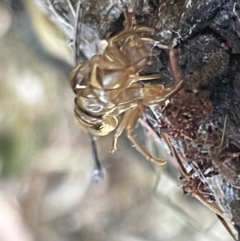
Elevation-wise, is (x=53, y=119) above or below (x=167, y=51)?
below

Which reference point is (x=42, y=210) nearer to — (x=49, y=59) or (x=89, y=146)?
(x=89, y=146)

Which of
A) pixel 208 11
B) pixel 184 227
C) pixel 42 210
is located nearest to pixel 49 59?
pixel 42 210

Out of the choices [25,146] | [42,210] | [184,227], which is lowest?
[184,227]

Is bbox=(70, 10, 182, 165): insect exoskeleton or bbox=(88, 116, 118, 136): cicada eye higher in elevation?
bbox=(70, 10, 182, 165): insect exoskeleton

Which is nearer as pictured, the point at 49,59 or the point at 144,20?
the point at 144,20

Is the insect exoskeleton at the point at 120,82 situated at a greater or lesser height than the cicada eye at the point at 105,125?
greater

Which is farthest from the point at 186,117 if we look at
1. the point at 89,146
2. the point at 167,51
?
the point at 89,146

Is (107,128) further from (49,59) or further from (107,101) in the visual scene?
(49,59)
